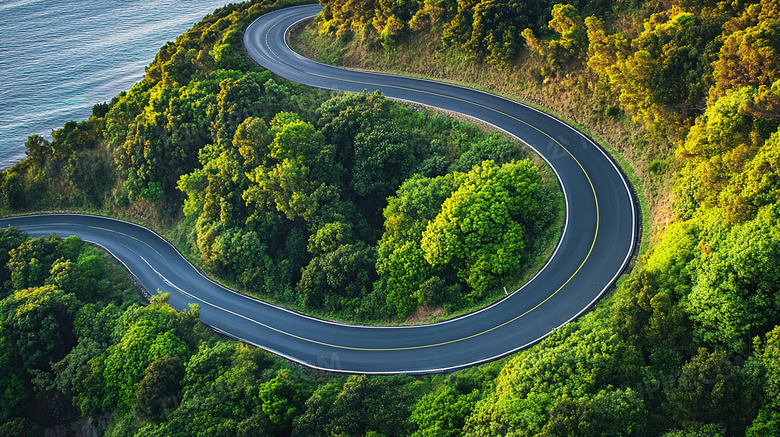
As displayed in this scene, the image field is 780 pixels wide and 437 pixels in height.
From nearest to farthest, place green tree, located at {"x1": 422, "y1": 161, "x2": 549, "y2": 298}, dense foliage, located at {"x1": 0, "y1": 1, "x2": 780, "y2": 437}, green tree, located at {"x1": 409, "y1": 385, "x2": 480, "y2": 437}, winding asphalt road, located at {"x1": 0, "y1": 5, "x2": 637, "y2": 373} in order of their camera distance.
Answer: dense foliage, located at {"x1": 0, "y1": 1, "x2": 780, "y2": 437} → green tree, located at {"x1": 409, "y1": 385, "x2": 480, "y2": 437} → winding asphalt road, located at {"x1": 0, "y1": 5, "x2": 637, "y2": 373} → green tree, located at {"x1": 422, "y1": 161, "x2": 549, "y2": 298}

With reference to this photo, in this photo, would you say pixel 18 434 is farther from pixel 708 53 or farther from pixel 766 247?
pixel 708 53

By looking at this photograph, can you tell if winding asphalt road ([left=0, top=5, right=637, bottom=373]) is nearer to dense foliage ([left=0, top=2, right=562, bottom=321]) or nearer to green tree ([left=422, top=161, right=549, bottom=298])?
dense foliage ([left=0, top=2, right=562, bottom=321])

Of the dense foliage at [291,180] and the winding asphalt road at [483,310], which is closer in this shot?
the winding asphalt road at [483,310]

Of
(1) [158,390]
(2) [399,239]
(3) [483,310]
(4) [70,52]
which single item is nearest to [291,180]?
(2) [399,239]

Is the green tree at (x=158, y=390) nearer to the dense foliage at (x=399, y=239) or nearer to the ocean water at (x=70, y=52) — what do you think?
the dense foliage at (x=399, y=239)

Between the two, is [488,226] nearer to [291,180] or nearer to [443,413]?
[443,413]

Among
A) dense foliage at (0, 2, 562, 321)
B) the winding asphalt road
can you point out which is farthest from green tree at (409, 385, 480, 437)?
dense foliage at (0, 2, 562, 321)

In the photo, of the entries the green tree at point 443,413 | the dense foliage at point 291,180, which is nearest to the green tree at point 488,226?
the dense foliage at point 291,180
